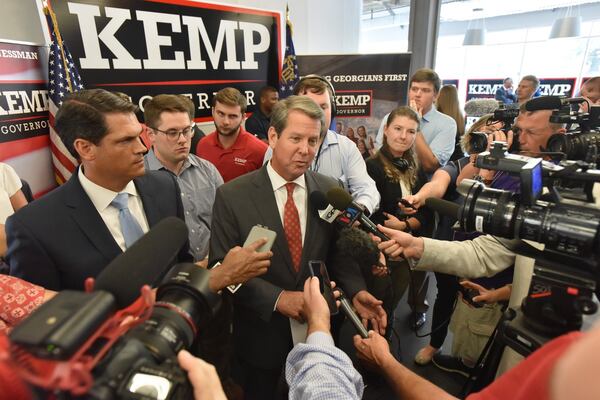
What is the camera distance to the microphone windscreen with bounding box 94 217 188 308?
59 centimetres

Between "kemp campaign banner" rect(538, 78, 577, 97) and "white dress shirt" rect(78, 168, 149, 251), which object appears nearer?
"white dress shirt" rect(78, 168, 149, 251)

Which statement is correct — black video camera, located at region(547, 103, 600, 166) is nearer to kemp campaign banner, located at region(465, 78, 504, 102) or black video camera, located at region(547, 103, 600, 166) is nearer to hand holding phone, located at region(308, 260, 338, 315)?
hand holding phone, located at region(308, 260, 338, 315)

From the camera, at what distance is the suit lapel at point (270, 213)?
154cm

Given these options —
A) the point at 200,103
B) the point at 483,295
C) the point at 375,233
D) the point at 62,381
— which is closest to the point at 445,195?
the point at 483,295

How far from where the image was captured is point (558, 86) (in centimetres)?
593

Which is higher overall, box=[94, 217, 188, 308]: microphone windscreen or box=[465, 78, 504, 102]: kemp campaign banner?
box=[465, 78, 504, 102]: kemp campaign banner

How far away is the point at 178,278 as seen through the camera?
75 cm

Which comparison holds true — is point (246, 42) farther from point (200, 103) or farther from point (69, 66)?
point (69, 66)

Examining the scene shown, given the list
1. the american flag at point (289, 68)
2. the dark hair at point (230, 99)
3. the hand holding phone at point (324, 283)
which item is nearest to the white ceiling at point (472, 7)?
the american flag at point (289, 68)

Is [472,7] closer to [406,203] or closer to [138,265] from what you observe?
[406,203]

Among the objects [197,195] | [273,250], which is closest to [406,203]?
[273,250]

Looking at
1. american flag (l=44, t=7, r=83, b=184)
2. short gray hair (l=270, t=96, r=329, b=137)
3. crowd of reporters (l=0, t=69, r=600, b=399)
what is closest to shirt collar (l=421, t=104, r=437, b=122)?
crowd of reporters (l=0, t=69, r=600, b=399)

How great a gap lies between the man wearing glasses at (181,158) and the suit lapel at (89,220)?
0.75 meters

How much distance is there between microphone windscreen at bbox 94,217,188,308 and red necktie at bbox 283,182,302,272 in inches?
31.7
